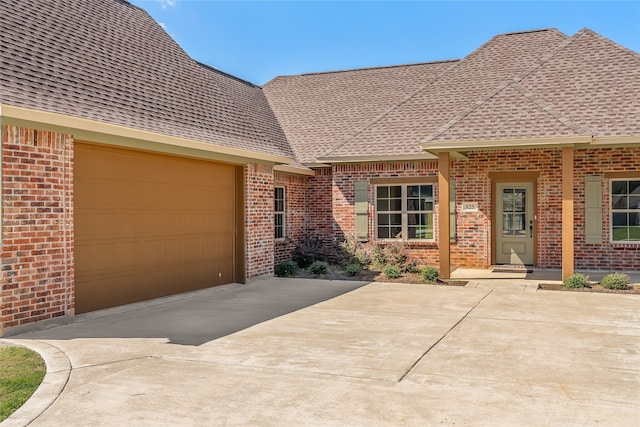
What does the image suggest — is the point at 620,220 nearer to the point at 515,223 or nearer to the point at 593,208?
the point at 593,208

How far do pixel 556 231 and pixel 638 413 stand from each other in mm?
10853

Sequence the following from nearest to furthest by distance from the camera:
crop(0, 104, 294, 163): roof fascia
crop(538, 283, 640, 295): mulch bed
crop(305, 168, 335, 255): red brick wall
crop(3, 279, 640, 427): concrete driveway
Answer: crop(3, 279, 640, 427): concrete driveway → crop(0, 104, 294, 163): roof fascia → crop(538, 283, 640, 295): mulch bed → crop(305, 168, 335, 255): red brick wall

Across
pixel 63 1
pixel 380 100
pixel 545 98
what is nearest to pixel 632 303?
pixel 545 98

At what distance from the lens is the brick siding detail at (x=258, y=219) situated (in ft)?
42.6

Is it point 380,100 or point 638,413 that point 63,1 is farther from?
point 638,413

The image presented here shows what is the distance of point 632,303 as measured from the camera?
33.1 ft

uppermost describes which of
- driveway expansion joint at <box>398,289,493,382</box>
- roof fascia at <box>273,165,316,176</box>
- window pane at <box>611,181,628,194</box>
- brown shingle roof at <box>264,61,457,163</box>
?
→ brown shingle roof at <box>264,61,457,163</box>

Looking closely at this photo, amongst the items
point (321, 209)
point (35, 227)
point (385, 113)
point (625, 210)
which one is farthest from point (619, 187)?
point (35, 227)

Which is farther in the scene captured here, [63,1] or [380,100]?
[380,100]

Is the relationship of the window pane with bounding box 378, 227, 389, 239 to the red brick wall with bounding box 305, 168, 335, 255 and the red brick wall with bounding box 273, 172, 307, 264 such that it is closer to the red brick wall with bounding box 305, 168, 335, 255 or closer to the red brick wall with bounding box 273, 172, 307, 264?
the red brick wall with bounding box 305, 168, 335, 255

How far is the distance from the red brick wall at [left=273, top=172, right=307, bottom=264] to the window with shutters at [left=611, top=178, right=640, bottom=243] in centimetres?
853

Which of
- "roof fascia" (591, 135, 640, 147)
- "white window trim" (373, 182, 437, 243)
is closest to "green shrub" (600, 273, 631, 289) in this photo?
"roof fascia" (591, 135, 640, 147)

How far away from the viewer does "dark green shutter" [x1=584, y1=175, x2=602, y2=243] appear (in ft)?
46.2

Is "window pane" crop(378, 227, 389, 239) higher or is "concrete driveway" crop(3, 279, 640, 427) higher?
"window pane" crop(378, 227, 389, 239)
